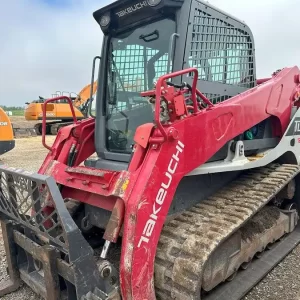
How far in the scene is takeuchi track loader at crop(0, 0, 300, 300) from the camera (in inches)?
92.2

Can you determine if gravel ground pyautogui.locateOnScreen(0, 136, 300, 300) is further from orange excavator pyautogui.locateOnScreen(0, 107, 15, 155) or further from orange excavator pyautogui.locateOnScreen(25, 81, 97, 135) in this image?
orange excavator pyautogui.locateOnScreen(25, 81, 97, 135)

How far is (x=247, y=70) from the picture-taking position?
380 cm

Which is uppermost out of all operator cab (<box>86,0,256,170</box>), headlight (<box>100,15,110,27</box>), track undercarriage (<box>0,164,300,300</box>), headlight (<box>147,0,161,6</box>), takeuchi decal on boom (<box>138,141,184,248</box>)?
headlight (<box>147,0,161,6</box>)

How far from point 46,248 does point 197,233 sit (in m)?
1.11

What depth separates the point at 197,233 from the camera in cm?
254

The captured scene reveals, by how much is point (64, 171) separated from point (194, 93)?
137 centimetres

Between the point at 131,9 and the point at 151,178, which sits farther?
the point at 131,9

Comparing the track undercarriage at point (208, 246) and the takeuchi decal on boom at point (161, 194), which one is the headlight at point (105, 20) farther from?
the track undercarriage at point (208, 246)

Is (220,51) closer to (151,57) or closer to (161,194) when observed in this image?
(151,57)

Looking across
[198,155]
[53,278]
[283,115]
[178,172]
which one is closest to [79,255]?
[53,278]

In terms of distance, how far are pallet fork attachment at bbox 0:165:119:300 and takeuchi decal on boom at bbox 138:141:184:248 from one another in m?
0.35

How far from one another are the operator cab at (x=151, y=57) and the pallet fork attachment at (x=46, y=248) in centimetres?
91

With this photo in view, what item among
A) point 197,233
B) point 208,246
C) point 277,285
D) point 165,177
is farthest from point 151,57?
point 277,285

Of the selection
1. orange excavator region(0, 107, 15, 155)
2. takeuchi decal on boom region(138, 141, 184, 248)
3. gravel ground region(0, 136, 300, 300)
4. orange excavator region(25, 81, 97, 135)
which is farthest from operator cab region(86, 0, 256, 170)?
orange excavator region(25, 81, 97, 135)
